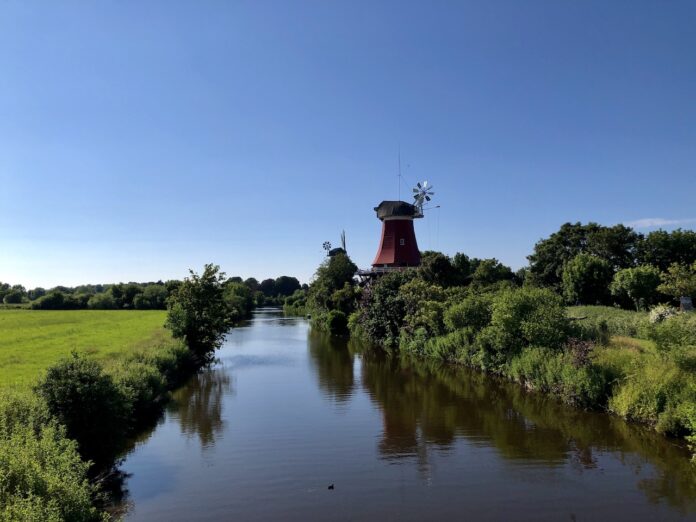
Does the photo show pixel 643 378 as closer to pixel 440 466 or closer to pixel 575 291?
pixel 440 466

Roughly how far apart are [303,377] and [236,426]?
31.8ft

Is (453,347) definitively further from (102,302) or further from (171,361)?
(102,302)

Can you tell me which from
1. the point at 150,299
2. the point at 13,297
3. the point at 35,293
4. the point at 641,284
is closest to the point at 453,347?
the point at 641,284

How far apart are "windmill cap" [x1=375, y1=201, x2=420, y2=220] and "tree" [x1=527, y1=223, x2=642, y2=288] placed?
1378 centimetres

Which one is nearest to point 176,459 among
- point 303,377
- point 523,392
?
point 303,377

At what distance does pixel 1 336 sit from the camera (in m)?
34.6

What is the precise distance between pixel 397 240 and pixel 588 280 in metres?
21.4

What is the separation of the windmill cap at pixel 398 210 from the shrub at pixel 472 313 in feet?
90.1

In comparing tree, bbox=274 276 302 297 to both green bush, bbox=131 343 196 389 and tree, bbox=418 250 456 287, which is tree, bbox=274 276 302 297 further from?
green bush, bbox=131 343 196 389

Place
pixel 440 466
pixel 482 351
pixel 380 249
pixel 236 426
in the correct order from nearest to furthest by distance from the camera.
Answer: pixel 440 466, pixel 236 426, pixel 482 351, pixel 380 249

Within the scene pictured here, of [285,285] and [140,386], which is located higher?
[285,285]

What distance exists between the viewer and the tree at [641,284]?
35.8 m

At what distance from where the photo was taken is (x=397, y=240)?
184 feet

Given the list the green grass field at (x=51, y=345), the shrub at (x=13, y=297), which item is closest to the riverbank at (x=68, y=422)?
the green grass field at (x=51, y=345)
